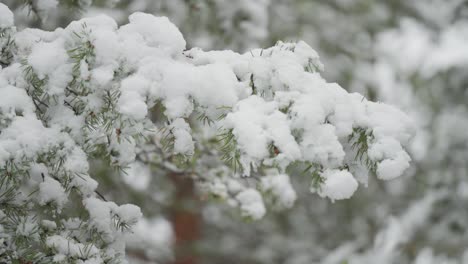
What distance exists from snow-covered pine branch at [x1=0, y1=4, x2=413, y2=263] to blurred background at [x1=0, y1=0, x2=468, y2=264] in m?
2.02

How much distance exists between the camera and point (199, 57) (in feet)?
5.63

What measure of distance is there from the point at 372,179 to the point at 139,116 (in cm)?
558

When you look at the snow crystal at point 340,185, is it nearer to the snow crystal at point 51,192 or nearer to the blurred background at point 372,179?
the snow crystal at point 51,192

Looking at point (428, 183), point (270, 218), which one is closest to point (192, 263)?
point (270, 218)

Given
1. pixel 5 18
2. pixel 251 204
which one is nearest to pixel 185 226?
pixel 251 204

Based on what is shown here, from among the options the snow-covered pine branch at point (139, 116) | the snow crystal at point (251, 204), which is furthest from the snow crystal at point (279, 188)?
the snow-covered pine branch at point (139, 116)

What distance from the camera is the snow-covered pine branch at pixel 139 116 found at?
1426 millimetres

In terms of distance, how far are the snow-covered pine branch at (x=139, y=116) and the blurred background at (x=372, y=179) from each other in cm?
202

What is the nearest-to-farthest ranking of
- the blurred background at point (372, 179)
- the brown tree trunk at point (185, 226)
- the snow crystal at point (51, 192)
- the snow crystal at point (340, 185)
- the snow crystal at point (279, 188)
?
the snow crystal at point (340, 185)
the snow crystal at point (51, 192)
the snow crystal at point (279, 188)
the blurred background at point (372, 179)
the brown tree trunk at point (185, 226)

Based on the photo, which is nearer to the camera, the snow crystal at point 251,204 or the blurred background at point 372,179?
the snow crystal at point 251,204

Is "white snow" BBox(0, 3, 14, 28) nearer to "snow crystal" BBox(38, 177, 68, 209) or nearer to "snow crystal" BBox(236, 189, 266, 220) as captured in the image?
"snow crystal" BBox(38, 177, 68, 209)

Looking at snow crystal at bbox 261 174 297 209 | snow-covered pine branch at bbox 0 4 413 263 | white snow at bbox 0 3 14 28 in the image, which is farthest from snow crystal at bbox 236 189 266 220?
white snow at bbox 0 3 14 28

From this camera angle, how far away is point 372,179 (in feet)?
21.5

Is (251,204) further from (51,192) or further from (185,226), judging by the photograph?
(185,226)
